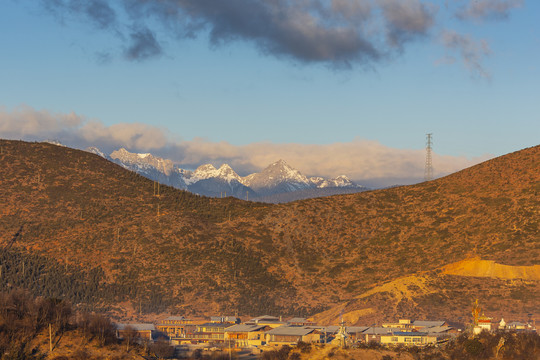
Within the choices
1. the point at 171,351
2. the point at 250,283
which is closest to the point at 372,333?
the point at 171,351

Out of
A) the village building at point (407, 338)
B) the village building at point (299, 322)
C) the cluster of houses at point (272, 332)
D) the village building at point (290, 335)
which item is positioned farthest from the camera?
the village building at point (299, 322)

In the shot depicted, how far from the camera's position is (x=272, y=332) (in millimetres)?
137125

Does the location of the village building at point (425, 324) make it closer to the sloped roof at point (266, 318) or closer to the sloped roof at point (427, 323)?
the sloped roof at point (427, 323)

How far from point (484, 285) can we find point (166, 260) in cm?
8027

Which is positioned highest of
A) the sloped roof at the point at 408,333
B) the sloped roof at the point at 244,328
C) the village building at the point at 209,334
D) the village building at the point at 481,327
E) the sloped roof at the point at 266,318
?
the village building at the point at 481,327

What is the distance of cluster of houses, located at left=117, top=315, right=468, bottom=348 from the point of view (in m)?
128

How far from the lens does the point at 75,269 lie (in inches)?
7495

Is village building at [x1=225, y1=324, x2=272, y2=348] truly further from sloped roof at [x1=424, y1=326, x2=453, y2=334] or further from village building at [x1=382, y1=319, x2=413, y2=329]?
sloped roof at [x1=424, y1=326, x2=453, y2=334]

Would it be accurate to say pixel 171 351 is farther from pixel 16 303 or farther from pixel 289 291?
pixel 289 291

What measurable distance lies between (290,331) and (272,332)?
3247 mm

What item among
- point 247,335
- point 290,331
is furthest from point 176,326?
point 290,331

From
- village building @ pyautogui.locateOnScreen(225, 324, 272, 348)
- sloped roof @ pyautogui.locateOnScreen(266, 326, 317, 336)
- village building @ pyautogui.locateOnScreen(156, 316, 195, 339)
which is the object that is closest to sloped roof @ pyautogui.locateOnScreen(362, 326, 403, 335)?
sloped roof @ pyautogui.locateOnScreen(266, 326, 317, 336)

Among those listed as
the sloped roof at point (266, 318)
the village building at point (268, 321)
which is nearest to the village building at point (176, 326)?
the village building at point (268, 321)

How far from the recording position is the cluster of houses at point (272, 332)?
128375mm
